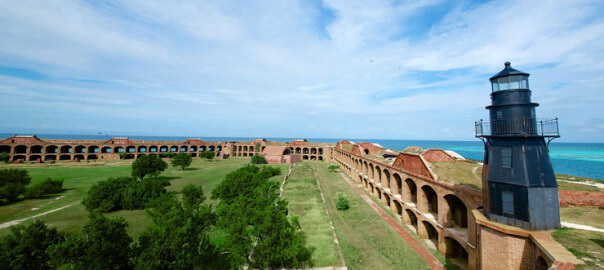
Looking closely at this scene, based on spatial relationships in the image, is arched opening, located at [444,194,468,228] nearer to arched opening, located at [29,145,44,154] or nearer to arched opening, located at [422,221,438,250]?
arched opening, located at [422,221,438,250]

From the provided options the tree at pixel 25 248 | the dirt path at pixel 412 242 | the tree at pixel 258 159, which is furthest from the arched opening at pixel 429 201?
the tree at pixel 258 159

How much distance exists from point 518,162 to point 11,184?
52.9 metres

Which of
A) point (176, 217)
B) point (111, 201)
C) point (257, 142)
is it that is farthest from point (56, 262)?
point (257, 142)

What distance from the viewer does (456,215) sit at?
18656 mm

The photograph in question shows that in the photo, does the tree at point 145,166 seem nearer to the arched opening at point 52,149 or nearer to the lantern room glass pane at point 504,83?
the lantern room glass pane at point 504,83

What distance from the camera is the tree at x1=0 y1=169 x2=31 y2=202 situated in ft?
92.7

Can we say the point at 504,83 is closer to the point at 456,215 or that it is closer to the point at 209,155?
the point at 456,215

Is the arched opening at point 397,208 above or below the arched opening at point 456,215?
below

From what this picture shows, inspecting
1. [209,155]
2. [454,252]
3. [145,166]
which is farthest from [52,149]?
[454,252]

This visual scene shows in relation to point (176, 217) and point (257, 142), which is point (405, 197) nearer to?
point (176, 217)

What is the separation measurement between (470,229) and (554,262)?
7368 millimetres

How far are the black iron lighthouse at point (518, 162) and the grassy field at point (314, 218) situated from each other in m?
10.8

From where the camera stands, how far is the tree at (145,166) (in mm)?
38359

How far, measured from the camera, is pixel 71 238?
10.1 metres
